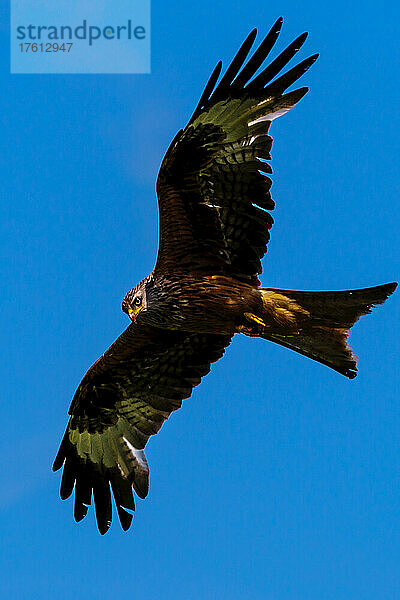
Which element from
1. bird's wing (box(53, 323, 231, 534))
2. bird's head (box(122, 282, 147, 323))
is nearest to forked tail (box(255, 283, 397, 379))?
bird's head (box(122, 282, 147, 323))

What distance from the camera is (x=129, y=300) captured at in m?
9.77

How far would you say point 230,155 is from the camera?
9289 mm

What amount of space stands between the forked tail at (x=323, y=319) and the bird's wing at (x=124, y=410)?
1.26m

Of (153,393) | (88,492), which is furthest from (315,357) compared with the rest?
(88,492)

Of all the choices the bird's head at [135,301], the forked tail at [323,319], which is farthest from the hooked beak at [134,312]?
→ the forked tail at [323,319]

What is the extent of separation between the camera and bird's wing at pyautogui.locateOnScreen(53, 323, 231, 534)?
1087cm

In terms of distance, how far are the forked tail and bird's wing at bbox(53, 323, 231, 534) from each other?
1.26 metres

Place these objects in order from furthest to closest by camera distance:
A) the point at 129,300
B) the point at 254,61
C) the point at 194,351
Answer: the point at 194,351
the point at 129,300
the point at 254,61

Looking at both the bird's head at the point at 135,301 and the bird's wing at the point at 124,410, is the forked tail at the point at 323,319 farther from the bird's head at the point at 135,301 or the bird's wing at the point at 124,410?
the bird's wing at the point at 124,410

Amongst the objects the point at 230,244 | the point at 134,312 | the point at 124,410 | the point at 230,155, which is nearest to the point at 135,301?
the point at 134,312

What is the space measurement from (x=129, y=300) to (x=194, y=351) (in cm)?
139

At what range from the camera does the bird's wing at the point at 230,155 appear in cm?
916

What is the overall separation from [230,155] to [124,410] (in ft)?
11.0

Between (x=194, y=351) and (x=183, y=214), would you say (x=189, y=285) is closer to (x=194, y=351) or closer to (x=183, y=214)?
(x=183, y=214)
